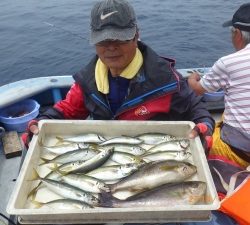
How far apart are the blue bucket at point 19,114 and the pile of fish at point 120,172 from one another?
1.78 m

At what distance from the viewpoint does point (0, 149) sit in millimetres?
4629

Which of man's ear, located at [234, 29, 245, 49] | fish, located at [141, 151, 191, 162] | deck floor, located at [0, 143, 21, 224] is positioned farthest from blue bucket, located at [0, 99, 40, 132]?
man's ear, located at [234, 29, 245, 49]

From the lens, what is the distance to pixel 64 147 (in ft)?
9.62

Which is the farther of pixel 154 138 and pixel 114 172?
pixel 154 138

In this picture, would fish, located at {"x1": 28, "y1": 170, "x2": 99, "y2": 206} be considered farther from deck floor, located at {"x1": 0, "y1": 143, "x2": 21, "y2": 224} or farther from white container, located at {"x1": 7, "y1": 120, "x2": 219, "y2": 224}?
deck floor, located at {"x1": 0, "y1": 143, "x2": 21, "y2": 224}

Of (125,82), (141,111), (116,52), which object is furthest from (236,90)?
(116,52)


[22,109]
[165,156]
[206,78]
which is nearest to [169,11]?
[22,109]

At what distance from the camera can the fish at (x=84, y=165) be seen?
2.70m

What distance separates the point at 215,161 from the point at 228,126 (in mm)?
496

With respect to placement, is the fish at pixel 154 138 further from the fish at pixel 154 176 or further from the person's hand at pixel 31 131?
the person's hand at pixel 31 131

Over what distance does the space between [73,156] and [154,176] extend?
0.65 m

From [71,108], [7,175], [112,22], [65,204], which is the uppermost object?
[112,22]

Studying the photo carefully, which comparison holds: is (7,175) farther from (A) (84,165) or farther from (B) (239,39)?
(B) (239,39)

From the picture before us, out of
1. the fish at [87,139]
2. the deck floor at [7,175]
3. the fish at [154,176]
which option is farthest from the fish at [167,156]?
the deck floor at [7,175]
